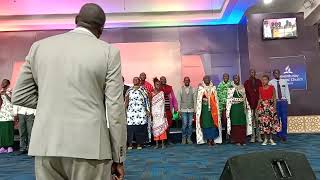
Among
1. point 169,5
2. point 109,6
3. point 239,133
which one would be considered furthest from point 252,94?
point 109,6

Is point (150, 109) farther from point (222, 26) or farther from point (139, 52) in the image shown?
point (222, 26)

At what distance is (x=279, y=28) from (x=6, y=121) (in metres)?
6.61

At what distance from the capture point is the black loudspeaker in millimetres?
1785

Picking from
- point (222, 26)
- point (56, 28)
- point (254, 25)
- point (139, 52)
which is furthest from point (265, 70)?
point (56, 28)

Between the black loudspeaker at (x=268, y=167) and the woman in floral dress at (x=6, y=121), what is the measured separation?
19.3 ft

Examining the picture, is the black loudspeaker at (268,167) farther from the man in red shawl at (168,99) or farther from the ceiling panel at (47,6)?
the ceiling panel at (47,6)

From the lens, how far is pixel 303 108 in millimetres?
9141

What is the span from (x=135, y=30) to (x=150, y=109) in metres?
3.98

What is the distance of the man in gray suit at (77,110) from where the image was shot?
134 centimetres

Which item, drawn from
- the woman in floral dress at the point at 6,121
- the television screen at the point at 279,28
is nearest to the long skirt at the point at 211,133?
the television screen at the point at 279,28

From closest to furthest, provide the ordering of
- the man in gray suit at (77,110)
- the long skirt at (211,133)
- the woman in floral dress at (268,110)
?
the man in gray suit at (77,110), the woman in floral dress at (268,110), the long skirt at (211,133)

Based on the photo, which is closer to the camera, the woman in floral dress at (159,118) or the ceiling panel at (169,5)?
the woman in floral dress at (159,118)

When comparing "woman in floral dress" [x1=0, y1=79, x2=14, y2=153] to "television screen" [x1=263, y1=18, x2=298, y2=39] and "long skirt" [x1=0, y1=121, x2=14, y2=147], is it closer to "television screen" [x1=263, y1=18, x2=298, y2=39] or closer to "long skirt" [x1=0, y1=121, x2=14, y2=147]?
"long skirt" [x1=0, y1=121, x2=14, y2=147]

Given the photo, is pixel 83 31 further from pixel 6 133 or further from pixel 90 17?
pixel 6 133
